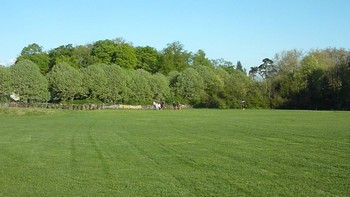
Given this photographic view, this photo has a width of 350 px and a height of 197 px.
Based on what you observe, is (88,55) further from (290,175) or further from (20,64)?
(290,175)

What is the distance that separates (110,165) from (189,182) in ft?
11.3

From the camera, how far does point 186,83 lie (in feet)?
327

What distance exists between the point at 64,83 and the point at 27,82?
22.1 ft

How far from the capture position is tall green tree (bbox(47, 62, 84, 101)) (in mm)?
84131

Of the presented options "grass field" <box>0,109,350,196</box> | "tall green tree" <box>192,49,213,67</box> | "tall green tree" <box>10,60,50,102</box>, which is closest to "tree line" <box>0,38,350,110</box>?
"tall green tree" <box>10,60,50,102</box>

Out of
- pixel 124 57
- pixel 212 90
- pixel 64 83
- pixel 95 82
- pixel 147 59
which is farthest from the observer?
pixel 147 59

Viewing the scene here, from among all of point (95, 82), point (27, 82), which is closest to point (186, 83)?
point (95, 82)

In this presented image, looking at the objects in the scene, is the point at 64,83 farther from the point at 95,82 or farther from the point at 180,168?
the point at 180,168

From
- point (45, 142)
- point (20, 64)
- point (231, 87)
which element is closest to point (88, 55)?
point (20, 64)

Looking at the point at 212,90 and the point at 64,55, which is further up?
the point at 64,55

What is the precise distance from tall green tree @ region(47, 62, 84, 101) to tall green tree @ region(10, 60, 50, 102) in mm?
3003

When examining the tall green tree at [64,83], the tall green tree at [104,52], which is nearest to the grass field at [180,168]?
the tall green tree at [64,83]

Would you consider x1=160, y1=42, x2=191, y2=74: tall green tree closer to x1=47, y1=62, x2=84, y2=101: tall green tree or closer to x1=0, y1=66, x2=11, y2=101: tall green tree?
x1=47, y1=62, x2=84, y2=101: tall green tree

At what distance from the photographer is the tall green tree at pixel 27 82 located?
81.8 metres
